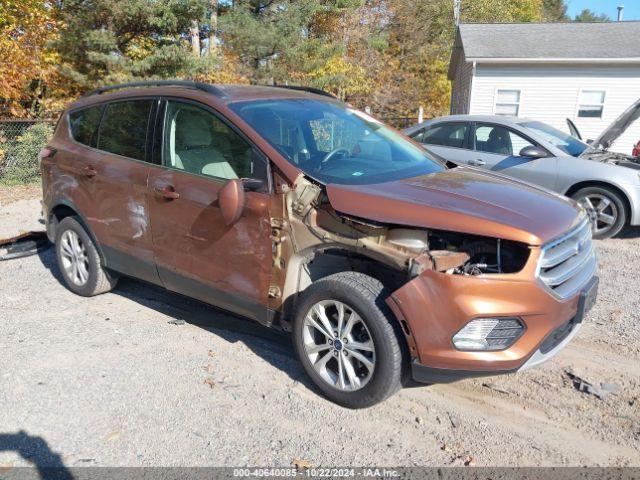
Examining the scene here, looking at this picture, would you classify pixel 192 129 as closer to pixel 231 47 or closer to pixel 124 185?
pixel 124 185

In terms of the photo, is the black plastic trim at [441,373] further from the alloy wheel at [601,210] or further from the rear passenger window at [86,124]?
the alloy wheel at [601,210]

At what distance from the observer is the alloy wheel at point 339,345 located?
318 centimetres

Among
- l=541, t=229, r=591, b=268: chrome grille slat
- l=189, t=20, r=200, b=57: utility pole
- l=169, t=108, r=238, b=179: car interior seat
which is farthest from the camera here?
l=189, t=20, r=200, b=57: utility pole

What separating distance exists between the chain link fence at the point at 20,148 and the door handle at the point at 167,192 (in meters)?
8.72

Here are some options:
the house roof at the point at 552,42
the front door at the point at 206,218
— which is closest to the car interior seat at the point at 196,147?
the front door at the point at 206,218

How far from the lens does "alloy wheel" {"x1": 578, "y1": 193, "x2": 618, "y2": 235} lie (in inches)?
279

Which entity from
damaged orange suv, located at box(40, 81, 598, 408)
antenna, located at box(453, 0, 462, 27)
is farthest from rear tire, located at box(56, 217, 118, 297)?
antenna, located at box(453, 0, 462, 27)

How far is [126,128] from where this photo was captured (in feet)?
14.8

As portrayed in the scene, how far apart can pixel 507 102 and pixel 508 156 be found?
40.1 ft

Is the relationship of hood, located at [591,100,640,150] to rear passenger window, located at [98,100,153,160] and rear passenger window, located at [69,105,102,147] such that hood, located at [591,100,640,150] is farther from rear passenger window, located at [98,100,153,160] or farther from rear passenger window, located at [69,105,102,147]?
rear passenger window, located at [69,105,102,147]

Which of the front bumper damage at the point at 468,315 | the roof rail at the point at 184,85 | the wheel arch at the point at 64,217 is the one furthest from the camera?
the wheel arch at the point at 64,217

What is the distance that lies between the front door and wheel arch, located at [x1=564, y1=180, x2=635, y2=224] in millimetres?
5167

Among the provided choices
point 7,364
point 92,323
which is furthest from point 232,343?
point 7,364

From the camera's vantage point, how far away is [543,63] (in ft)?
58.2
